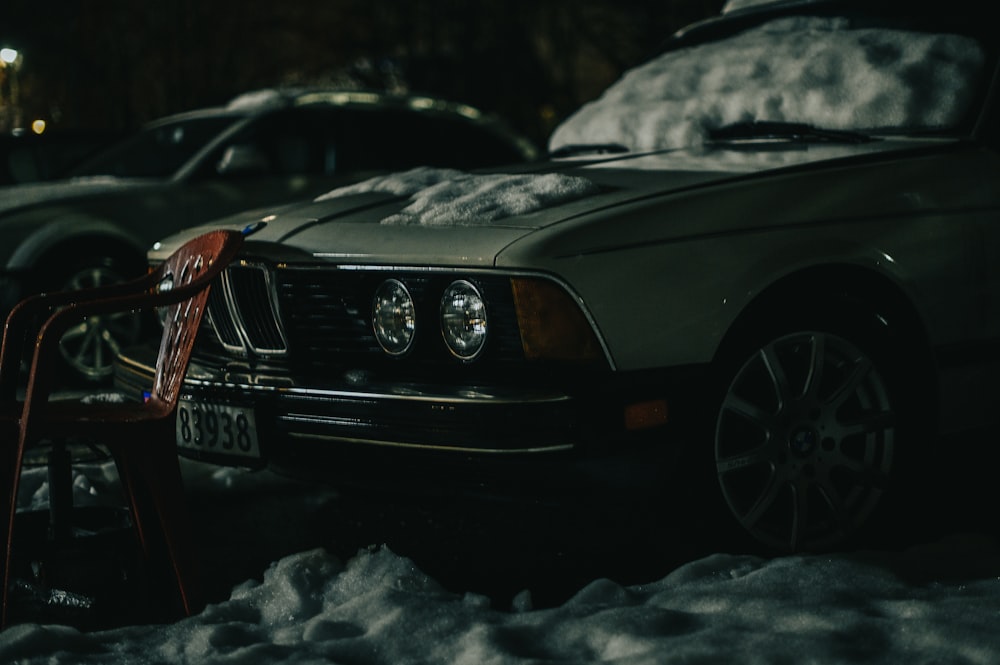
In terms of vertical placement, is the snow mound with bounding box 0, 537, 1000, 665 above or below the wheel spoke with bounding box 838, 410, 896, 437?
below

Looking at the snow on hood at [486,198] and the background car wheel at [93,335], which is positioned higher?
the snow on hood at [486,198]

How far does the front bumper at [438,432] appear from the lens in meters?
3.34

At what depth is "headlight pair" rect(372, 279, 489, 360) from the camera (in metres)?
3.48

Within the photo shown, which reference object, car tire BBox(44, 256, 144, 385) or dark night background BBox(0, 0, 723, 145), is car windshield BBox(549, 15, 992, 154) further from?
dark night background BBox(0, 0, 723, 145)

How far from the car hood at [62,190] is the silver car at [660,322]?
285cm

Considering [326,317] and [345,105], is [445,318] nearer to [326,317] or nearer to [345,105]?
[326,317]

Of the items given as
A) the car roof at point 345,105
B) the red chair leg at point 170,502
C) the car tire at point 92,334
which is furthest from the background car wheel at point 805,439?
the car roof at point 345,105

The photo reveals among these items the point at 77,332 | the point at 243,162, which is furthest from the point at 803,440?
the point at 77,332

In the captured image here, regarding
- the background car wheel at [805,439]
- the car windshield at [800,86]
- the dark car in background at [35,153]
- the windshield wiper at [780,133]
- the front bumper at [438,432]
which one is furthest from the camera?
the dark car in background at [35,153]

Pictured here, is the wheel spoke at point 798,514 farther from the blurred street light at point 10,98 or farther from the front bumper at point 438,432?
the blurred street light at point 10,98

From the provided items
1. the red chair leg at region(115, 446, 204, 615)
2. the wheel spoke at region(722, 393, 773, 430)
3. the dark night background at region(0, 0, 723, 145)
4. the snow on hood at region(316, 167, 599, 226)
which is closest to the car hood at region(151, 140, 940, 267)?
the snow on hood at region(316, 167, 599, 226)

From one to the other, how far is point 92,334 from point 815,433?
428 centimetres

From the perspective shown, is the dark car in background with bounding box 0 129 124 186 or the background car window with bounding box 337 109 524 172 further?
the dark car in background with bounding box 0 129 124 186

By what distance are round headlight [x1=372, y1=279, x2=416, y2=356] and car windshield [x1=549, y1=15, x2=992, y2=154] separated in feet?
5.06
